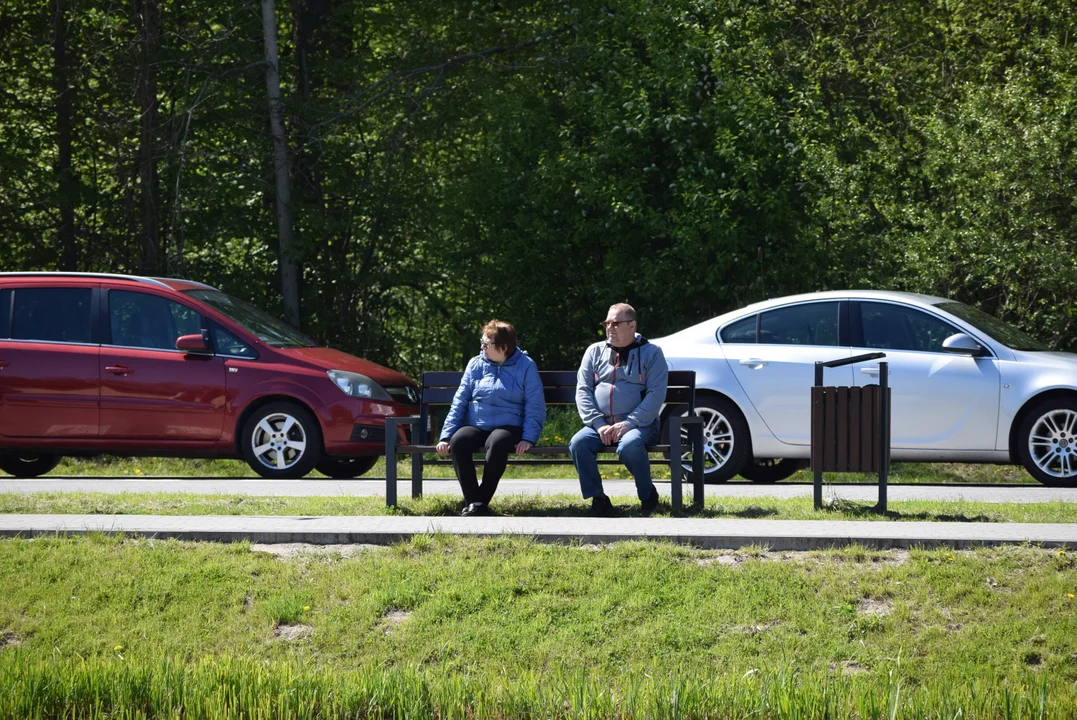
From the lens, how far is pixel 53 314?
13430 millimetres

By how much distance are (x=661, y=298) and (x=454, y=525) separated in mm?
10499

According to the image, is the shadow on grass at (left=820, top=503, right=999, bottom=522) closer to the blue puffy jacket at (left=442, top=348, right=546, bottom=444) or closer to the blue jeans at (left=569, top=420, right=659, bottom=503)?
the blue jeans at (left=569, top=420, right=659, bottom=503)

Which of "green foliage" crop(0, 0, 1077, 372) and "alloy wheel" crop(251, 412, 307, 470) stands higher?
"green foliage" crop(0, 0, 1077, 372)

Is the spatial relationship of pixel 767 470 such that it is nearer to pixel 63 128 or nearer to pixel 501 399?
pixel 501 399

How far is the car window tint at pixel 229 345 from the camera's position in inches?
518

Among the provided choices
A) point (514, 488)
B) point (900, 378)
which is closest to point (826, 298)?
point (900, 378)

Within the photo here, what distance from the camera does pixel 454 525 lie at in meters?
8.00

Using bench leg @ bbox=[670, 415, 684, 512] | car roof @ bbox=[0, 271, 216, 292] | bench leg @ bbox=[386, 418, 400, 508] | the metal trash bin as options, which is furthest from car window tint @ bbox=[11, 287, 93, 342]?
the metal trash bin

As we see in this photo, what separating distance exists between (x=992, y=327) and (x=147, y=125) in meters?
12.4

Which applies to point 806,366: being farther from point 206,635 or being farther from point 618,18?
point 618,18

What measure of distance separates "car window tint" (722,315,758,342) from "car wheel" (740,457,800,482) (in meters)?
1.30

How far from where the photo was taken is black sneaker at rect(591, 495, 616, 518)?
8984 millimetres

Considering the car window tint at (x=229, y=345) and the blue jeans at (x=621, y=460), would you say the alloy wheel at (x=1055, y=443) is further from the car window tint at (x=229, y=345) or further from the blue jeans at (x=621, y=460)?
the car window tint at (x=229, y=345)

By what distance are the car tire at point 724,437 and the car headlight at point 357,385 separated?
3.00 metres
